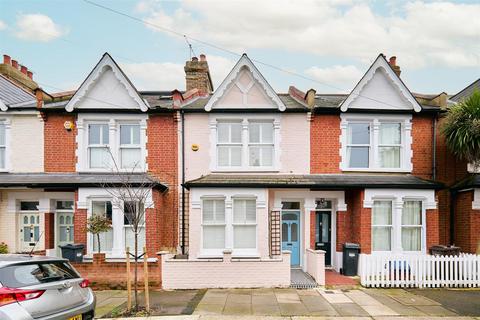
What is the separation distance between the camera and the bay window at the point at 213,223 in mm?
14141

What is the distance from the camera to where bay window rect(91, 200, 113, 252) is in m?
14.4

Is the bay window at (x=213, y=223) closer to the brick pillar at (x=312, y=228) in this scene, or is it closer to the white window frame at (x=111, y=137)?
the white window frame at (x=111, y=137)

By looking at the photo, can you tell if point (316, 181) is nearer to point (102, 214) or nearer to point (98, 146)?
point (102, 214)

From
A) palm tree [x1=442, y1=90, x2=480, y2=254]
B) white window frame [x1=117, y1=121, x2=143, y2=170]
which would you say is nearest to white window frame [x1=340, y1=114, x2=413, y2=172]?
palm tree [x1=442, y1=90, x2=480, y2=254]

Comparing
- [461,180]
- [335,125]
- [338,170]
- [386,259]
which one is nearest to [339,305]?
[386,259]

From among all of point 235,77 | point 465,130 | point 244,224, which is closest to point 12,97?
point 235,77

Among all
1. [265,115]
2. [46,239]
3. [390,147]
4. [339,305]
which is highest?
[265,115]

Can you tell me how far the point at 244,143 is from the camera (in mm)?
15336

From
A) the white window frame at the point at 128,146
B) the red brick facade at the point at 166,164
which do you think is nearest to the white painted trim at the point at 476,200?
the red brick facade at the point at 166,164

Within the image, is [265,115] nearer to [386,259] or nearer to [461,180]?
[386,259]

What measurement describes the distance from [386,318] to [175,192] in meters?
8.69

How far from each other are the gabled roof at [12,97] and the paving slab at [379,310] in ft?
44.7

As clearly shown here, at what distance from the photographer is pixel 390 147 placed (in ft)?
51.2

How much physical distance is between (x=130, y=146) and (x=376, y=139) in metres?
9.32
